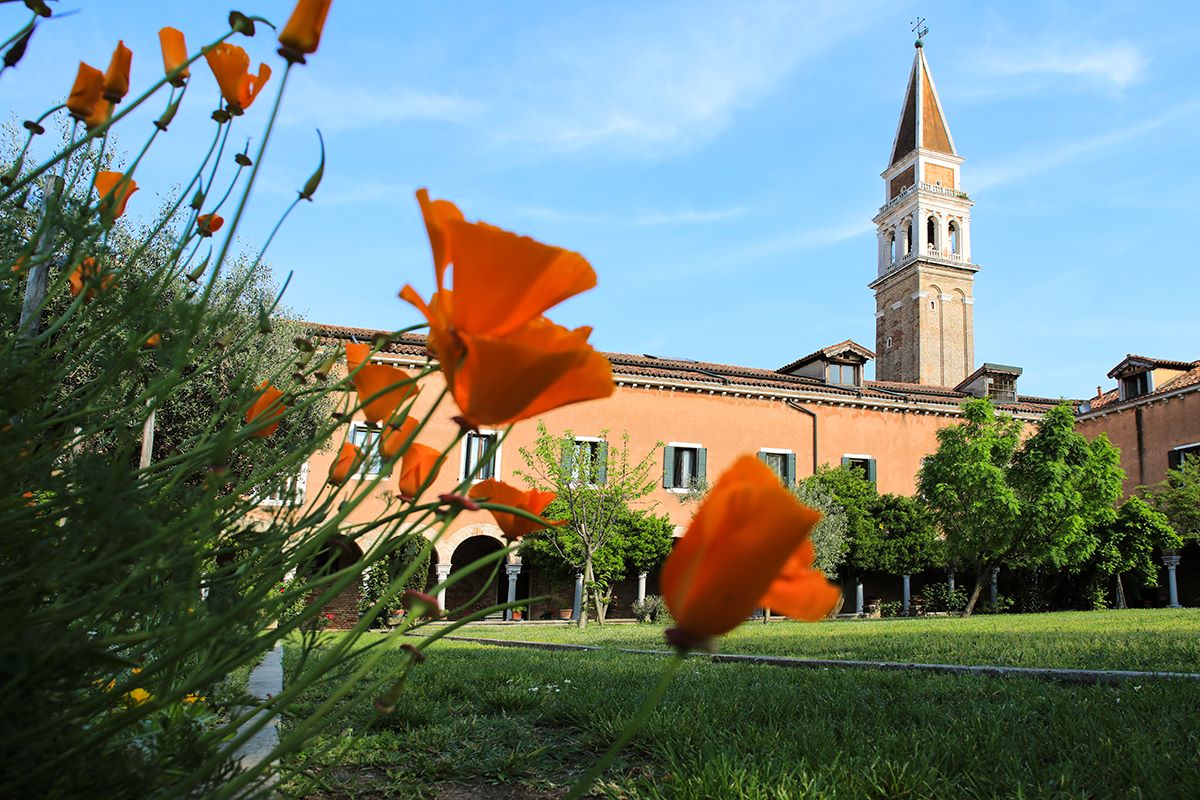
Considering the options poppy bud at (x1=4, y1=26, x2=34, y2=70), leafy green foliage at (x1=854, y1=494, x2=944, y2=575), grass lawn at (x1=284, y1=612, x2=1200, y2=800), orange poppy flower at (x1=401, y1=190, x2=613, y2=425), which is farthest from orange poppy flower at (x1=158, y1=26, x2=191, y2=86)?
leafy green foliage at (x1=854, y1=494, x2=944, y2=575)

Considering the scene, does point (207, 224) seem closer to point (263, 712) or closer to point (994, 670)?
point (263, 712)

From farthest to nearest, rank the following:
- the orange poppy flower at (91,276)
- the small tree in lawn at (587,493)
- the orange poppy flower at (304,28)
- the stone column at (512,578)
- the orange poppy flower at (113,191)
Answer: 1. the stone column at (512,578)
2. the small tree in lawn at (587,493)
3. the orange poppy flower at (113,191)
4. the orange poppy flower at (91,276)
5. the orange poppy flower at (304,28)

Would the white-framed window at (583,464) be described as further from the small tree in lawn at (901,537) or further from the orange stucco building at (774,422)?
the small tree in lawn at (901,537)

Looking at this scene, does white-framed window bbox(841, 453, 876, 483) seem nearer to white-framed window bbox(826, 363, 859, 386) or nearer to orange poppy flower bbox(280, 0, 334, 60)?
white-framed window bbox(826, 363, 859, 386)

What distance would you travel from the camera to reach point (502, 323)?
2.18 feet

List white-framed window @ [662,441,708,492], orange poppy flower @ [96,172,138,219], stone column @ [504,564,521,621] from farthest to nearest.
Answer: white-framed window @ [662,441,708,492] < stone column @ [504,564,521,621] < orange poppy flower @ [96,172,138,219]

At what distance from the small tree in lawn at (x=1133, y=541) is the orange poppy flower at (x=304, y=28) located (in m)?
19.6

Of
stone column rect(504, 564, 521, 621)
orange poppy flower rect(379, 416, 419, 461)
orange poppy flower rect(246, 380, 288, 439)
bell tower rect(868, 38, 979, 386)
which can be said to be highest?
bell tower rect(868, 38, 979, 386)

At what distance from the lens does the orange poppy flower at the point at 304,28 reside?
87 cm

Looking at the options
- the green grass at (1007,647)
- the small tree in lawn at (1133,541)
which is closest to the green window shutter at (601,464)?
the green grass at (1007,647)

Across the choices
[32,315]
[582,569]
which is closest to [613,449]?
[582,569]

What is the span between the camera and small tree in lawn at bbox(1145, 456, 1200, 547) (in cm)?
1727

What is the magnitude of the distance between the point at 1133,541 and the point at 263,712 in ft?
64.1

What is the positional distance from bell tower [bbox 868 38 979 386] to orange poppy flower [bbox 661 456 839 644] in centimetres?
3321
